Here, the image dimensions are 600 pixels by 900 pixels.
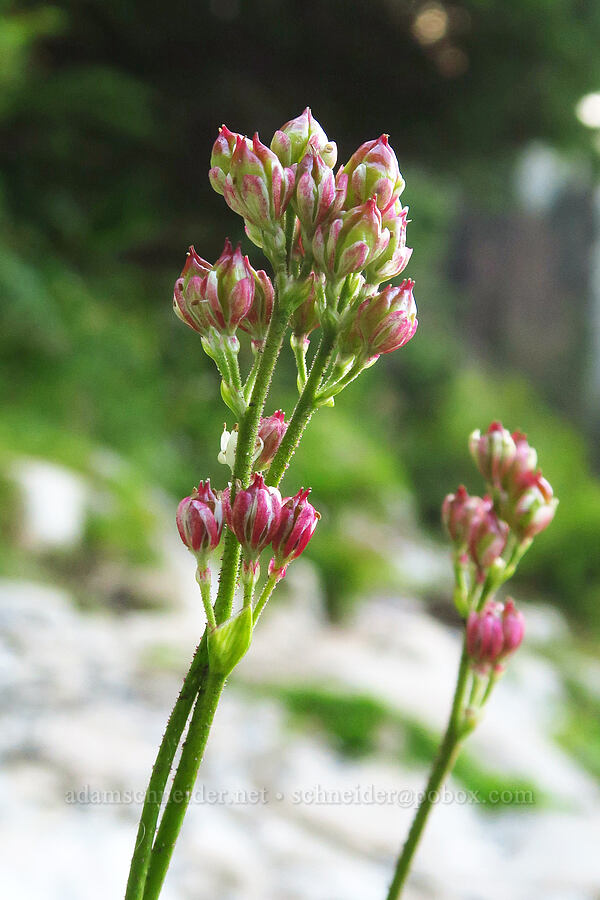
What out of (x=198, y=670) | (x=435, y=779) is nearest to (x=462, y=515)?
(x=435, y=779)

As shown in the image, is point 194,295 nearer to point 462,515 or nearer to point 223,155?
point 223,155

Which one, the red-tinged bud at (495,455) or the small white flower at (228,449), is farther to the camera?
the red-tinged bud at (495,455)

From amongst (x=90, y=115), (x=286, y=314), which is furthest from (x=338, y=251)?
(x=90, y=115)

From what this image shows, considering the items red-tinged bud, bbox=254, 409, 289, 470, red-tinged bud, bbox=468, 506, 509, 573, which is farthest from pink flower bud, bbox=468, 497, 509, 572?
red-tinged bud, bbox=254, 409, 289, 470

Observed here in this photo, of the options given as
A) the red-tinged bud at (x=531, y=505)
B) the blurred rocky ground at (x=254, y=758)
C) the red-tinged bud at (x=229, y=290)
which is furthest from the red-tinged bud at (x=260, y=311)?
the blurred rocky ground at (x=254, y=758)

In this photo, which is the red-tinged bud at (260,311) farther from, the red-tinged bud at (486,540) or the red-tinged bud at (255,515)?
the red-tinged bud at (486,540)
